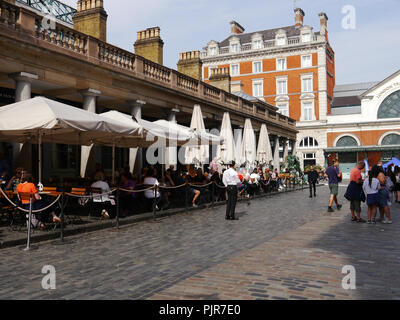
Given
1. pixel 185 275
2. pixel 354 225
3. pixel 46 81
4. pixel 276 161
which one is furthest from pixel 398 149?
pixel 185 275

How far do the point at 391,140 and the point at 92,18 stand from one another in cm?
4393

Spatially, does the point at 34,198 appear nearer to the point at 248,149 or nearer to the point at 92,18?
the point at 92,18

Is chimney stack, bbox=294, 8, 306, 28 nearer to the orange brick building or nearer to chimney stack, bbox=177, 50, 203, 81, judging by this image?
the orange brick building

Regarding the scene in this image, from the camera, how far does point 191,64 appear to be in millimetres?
24375

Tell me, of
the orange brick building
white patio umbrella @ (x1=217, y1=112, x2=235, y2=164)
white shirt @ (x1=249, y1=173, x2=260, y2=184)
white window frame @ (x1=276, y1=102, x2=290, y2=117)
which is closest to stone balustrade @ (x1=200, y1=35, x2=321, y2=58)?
the orange brick building

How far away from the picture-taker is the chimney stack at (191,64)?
24094 mm

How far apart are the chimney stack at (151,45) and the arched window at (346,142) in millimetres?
38302

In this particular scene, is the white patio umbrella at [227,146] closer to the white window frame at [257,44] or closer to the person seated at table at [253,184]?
the person seated at table at [253,184]

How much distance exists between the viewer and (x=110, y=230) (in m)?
9.30

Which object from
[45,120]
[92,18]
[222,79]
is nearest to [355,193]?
[45,120]

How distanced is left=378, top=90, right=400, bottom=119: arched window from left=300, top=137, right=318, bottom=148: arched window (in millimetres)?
8724

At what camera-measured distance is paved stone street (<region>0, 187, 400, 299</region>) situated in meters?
4.49
